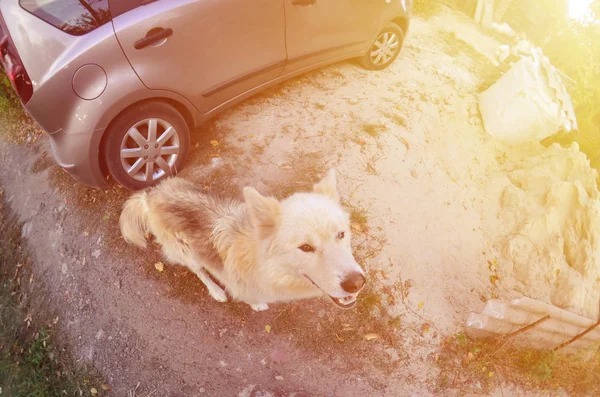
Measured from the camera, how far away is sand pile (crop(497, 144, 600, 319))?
210 inches

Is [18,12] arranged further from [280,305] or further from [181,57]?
[280,305]

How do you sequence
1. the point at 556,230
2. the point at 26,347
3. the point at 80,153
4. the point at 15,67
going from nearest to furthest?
the point at 15,67, the point at 80,153, the point at 26,347, the point at 556,230

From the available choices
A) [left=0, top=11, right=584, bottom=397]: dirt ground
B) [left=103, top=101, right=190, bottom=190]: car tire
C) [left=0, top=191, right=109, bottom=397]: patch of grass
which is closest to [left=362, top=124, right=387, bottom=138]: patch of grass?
[left=0, top=11, right=584, bottom=397]: dirt ground

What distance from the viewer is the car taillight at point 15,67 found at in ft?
11.8

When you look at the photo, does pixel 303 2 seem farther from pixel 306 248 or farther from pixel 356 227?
pixel 306 248

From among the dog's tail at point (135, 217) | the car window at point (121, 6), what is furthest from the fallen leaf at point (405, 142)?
the car window at point (121, 6)

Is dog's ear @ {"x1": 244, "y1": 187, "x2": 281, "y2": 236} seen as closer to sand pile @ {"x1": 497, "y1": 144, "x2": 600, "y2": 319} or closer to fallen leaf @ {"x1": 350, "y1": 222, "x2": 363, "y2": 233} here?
fallen leaf @ {"x1": 350, "y1": 222, "x2": 363, "y2": 233}

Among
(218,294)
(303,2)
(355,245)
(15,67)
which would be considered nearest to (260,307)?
(218,294)

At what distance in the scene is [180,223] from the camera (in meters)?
3.42

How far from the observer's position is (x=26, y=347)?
4477mm

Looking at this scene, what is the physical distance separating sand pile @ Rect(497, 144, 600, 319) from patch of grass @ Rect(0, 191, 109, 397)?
604 cm

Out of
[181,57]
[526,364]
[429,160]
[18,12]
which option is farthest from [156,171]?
[526,364]

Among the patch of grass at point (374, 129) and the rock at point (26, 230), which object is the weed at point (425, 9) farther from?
the rock at point (26, 230)

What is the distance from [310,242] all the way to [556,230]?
494 centimetres
